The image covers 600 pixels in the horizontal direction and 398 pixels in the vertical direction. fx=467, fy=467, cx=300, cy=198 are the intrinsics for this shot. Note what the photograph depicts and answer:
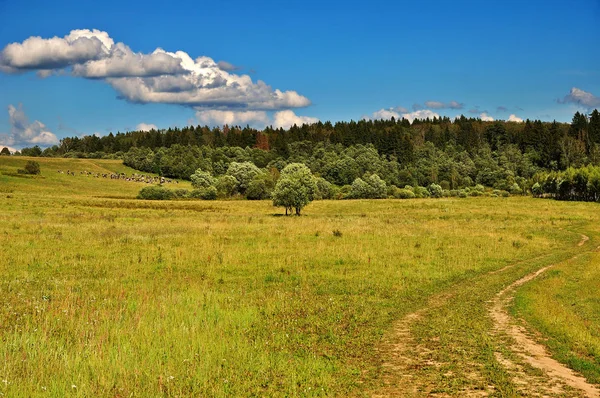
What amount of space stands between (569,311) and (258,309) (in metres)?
10.8

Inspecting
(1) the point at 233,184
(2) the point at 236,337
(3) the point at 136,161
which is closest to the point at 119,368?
(2) the point at 236,337

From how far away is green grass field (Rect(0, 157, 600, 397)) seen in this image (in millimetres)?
9773

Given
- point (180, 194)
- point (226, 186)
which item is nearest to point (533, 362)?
point (180, 194)

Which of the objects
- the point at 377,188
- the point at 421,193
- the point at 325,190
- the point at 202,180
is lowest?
the point at 421,193

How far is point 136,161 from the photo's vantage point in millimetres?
170125

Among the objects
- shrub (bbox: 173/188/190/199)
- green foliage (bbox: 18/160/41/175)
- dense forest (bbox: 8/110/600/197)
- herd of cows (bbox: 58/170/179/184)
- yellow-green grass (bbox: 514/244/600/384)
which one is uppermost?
dense forest (bbox: 8/110/600/197)

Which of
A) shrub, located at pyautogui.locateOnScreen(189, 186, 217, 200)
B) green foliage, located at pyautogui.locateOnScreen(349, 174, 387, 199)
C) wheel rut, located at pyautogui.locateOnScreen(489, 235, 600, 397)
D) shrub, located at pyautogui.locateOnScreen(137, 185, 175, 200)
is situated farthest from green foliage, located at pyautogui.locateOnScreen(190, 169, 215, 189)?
wheel rut, located at pyautogui.locateOnScreen(489, 235, 600, 397)

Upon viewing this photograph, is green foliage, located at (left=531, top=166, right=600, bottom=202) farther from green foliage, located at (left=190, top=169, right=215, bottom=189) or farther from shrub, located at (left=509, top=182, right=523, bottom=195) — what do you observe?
green foliage, located at (left=190, top=169, right=215, bottom=189)

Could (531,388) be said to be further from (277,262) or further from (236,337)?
(277,262)

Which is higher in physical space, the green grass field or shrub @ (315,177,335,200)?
shrub @ (315,177,335,200)

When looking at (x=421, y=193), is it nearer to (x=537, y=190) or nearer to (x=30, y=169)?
(x=537, y=190)

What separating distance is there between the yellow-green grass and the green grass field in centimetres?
7

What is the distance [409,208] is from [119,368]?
70.9 meters

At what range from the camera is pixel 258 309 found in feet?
50.3
